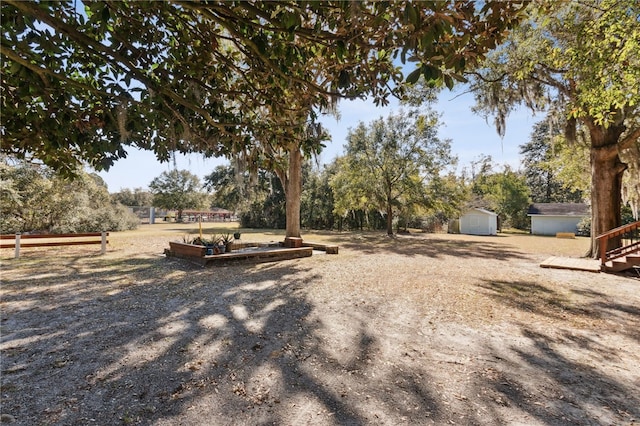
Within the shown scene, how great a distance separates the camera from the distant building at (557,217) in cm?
2842

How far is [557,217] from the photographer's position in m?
29.1

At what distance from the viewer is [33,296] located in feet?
19.3

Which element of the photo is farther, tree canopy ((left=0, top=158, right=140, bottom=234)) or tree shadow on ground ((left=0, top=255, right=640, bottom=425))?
tree canopy ((left=0, top=158, right=140, bottom=234))

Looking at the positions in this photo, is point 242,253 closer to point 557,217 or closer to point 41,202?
point 41,202

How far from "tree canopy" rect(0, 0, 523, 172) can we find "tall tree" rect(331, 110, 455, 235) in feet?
50.5

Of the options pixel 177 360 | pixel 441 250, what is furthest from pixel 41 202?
pixel 441 250

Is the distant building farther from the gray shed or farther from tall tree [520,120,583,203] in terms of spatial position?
tall tree [520,120,583,203]

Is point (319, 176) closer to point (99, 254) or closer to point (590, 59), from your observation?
point (99, 254)

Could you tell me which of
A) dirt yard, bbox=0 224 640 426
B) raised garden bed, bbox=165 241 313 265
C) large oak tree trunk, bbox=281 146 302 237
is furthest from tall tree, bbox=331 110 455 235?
dirt yard, bbox=0 224 640 426

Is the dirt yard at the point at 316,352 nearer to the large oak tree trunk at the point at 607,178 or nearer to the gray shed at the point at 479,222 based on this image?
the large oak tree trunk at the point at 607,178

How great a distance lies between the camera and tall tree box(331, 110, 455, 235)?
19.6 metres

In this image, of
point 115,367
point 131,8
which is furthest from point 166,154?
point 115,367

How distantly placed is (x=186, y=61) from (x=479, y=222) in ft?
98.9

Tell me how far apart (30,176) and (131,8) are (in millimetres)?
16546
